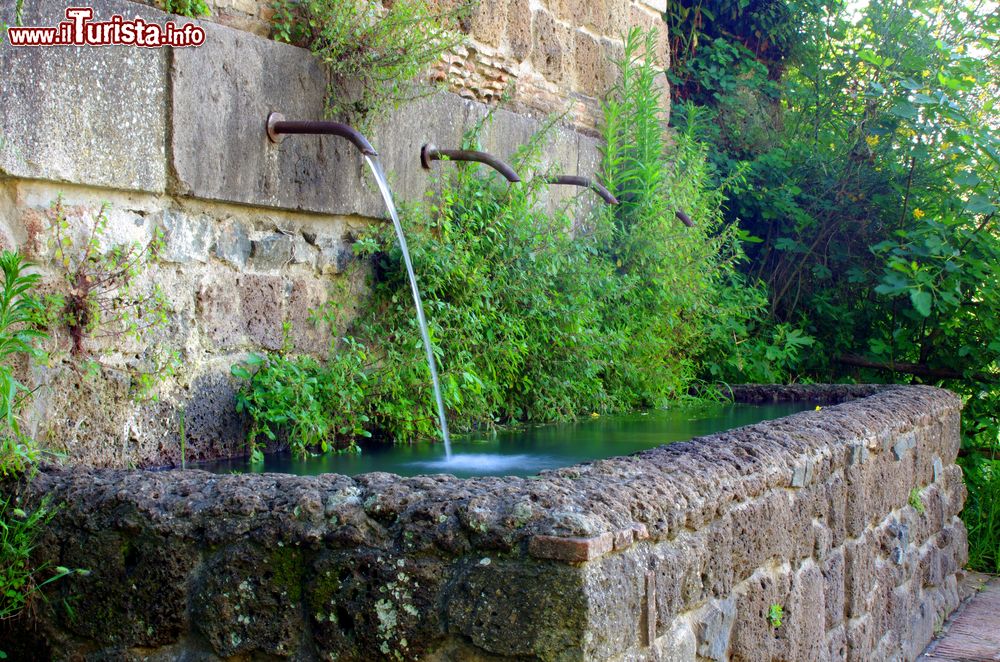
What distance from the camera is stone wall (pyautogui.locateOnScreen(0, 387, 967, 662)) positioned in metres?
1.68

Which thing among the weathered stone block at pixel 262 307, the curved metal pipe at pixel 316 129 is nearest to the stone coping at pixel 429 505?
the weathered stone block at pixel 262 307

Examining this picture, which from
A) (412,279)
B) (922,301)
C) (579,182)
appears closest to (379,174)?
(412,279)

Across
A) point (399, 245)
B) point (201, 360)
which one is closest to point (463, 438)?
point (399, 245)

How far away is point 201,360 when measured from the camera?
108 inches

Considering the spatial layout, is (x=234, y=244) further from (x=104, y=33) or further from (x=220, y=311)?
(x=104, y=33)

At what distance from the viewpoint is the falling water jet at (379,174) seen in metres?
2.86

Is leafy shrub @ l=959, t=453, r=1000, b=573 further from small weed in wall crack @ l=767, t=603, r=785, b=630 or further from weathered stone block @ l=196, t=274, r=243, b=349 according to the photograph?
weathered stone block @ l=196, t=274, r=243, b=349

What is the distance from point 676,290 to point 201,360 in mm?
2549

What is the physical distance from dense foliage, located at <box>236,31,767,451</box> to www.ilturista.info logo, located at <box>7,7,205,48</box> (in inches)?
33.3

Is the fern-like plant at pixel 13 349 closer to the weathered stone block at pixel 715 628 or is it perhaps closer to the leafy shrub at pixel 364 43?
the leafy shrub at pixel 364 43

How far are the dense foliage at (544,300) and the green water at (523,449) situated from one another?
125 mm

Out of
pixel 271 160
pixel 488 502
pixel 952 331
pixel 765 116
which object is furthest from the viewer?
pixel 765 116

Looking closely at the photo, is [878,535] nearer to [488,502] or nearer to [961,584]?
[961,584]

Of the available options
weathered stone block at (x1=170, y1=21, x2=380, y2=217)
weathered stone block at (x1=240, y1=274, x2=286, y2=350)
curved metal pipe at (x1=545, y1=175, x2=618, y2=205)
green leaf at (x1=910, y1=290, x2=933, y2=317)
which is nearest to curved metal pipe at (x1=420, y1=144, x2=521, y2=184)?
weathered stone block at (x1=170, y1=21, x2=380, y2=217)
